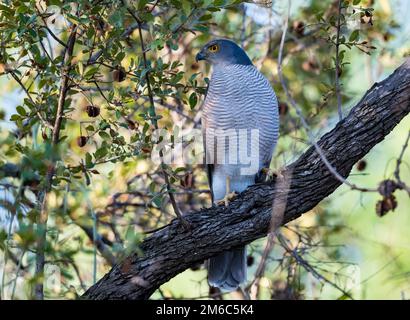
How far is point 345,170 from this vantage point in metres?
4.12

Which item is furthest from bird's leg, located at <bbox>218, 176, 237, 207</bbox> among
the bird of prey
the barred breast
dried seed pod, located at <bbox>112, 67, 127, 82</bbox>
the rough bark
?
dried seed pod, located at <bbox>112, 67, 127, 82</bbox>

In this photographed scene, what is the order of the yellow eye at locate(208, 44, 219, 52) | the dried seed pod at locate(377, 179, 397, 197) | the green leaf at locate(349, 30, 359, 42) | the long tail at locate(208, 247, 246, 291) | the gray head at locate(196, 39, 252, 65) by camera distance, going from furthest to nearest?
the yellow eye at locate(208, 44, 219, 52) → the gray head at locate(196, 39, 252, 65) → the long tail at locate(208, 247, 246, 291) → the green leaf at locate(349, 30, 359, 42) → the dried seed pod at locate(377, 179, 397, 197)

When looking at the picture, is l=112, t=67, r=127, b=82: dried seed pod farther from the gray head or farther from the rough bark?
the gray head

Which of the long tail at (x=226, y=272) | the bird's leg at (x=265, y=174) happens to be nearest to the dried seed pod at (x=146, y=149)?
the bird's leg at (x=265, y=174)

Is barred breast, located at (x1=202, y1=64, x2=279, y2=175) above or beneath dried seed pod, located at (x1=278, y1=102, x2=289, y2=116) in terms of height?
beneath

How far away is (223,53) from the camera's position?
5.60m

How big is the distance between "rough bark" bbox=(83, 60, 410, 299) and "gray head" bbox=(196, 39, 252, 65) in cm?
150

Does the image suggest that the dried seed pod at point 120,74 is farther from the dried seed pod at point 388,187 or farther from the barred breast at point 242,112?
the dried seed pod at point 388,187

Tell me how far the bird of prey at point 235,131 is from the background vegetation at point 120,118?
0.20m

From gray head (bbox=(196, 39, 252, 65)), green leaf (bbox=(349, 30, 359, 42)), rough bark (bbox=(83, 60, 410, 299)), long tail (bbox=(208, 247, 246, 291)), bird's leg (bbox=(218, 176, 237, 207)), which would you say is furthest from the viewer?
gray head (bbox=(196, 39, 252, 65))

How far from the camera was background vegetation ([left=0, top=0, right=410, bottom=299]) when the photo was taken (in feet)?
11.0

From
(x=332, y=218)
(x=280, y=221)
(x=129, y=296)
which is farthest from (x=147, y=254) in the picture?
(x=332, y=218)

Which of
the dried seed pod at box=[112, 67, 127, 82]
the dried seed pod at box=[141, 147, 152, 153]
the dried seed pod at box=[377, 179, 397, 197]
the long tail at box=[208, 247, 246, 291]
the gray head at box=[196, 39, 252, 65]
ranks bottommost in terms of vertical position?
the dried seed pod at box=[377, 179, 397, 197]

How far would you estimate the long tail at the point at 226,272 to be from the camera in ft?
16.7
